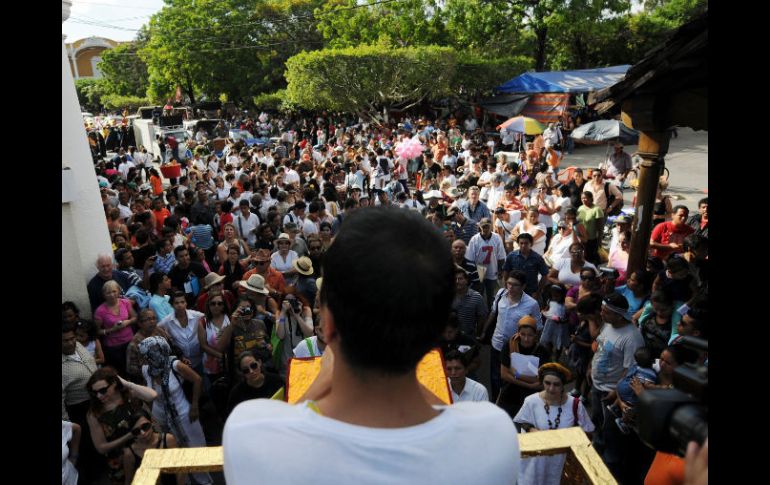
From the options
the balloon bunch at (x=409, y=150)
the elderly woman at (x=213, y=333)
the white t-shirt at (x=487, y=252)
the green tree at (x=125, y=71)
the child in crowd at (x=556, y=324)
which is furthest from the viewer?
the green tree at (x=125, y=71)

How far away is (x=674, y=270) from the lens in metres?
5.34

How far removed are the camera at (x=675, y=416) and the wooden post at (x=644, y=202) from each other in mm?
5729

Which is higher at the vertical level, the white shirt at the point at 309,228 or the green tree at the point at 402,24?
the green tree at the point at 402,24

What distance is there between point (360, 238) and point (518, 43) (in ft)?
111

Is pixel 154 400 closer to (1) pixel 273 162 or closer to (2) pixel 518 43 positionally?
(1) pixel 273 162

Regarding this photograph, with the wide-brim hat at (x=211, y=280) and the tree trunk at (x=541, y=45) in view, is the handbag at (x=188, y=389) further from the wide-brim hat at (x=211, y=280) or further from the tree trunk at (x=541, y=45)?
the tree trunk at (x=541, y=45)

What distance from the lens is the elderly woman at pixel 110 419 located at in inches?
162

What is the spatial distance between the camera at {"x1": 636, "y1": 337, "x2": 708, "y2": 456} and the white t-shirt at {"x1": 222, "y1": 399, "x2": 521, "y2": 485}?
0.95 feet

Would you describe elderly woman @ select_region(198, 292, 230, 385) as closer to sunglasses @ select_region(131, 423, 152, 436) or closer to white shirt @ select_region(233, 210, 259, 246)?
sunglasses @ select_region(131, 423, 152, 436)

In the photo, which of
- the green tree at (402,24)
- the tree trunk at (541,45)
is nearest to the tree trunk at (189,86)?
the green tree at (402,24)

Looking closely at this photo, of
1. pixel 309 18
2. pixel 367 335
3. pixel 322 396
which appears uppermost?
pixel 309 18
